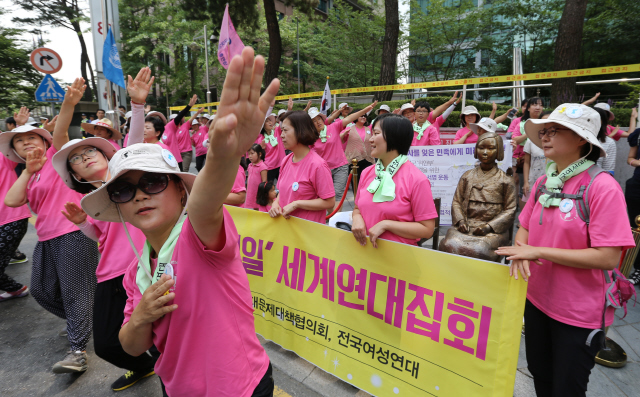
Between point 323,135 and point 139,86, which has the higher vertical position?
point 139,86

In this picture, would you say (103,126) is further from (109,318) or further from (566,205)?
(566,205)

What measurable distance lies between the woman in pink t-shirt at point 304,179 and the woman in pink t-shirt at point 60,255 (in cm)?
168

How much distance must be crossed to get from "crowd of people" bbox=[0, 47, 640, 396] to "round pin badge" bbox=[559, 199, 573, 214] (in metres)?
0.01

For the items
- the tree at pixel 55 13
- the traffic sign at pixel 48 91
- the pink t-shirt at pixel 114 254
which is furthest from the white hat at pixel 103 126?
the tree at pixel 55 13

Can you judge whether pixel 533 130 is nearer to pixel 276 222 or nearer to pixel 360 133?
pixel 276 222

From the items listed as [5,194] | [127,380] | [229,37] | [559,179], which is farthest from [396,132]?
[229,37]

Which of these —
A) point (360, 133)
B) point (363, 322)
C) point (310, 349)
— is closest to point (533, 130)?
point (363, 322)

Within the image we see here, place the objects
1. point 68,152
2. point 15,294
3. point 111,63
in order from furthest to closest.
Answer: point 111,63 → point 15,294 → point 68,152

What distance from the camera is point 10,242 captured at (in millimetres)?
4016

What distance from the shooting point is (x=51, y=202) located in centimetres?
312

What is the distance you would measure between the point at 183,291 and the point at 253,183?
4025 mm

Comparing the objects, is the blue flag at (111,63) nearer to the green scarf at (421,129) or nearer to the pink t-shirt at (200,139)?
the pink t-shirt at (200,139)

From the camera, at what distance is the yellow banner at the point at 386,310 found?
85.1 inches

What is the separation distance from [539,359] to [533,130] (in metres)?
1.40
